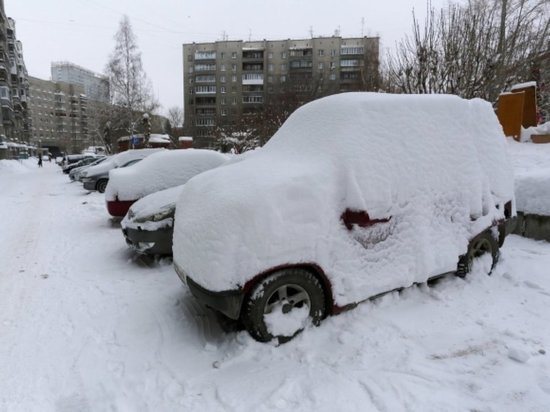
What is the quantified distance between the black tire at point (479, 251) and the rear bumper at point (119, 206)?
6.31 meters

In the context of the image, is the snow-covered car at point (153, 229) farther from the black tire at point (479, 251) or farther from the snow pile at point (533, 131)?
the snow pile at point (533, 131)

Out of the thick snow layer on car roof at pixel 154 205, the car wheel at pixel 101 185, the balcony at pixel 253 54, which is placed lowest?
the car wheel at pixel 101 185

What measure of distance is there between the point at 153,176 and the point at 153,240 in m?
3.05

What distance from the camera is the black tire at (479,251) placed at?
4.07m

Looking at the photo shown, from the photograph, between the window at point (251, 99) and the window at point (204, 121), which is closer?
the window at point (204, 121)

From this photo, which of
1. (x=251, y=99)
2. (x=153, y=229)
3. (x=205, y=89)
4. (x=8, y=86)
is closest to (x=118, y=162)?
(x=153, y=229)

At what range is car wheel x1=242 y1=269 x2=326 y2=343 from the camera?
2.96 m

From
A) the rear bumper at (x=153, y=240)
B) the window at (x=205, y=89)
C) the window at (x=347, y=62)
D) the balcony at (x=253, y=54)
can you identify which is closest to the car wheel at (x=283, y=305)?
the rear bumper at (x=153, y=240)

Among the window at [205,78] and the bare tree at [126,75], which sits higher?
the window at [205,78]

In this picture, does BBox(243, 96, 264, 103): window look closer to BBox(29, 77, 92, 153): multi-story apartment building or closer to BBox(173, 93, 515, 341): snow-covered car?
BBox(29, 77, 92, 153): multi-story apartment building

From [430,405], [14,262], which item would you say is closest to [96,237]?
[14,262]

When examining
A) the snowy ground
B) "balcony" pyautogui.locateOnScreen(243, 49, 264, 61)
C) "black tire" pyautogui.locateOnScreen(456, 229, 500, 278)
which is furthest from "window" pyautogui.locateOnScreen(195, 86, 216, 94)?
"black tire" pyautogui.locateOnScreen(456, 229, 500, 278)

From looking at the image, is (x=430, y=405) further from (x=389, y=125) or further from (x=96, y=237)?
(x=96, y=237)

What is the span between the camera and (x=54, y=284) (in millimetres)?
4848
